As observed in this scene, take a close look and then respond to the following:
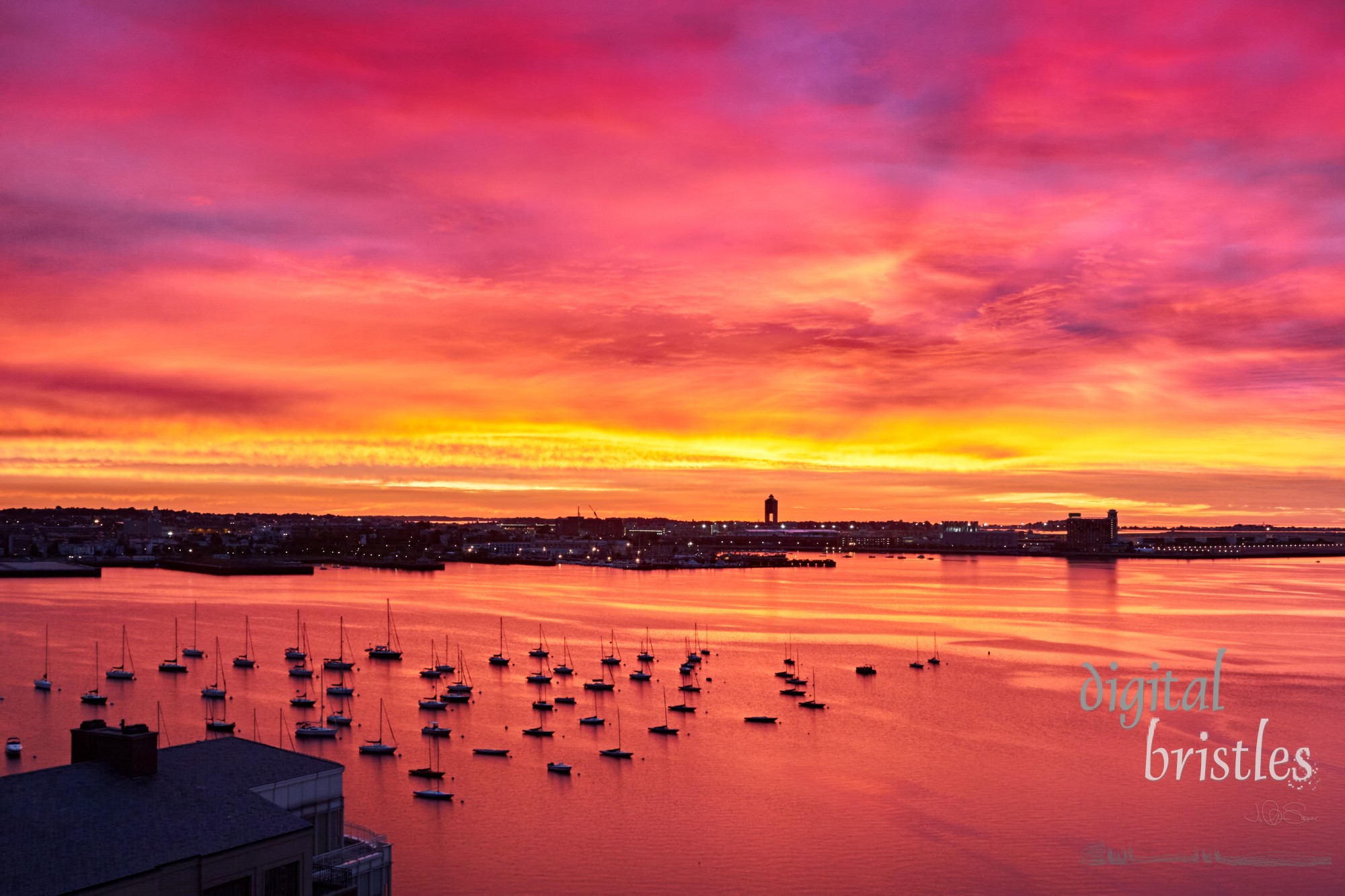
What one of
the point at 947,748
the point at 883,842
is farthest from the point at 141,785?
the point at 947,748

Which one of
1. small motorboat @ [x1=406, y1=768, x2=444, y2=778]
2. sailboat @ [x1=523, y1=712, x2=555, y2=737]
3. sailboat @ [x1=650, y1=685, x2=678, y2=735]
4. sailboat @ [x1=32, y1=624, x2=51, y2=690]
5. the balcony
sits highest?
the balcony

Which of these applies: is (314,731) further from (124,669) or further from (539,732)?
(124,669)

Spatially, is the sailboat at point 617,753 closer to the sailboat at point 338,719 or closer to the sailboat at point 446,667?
the sailboat at point 338,719

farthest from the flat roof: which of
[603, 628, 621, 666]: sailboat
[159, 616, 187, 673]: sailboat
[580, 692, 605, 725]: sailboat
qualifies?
[603, 628, 621, 666]: sailboat

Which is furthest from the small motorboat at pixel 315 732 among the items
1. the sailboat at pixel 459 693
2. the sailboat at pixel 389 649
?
the sailboat at pixel 389 649

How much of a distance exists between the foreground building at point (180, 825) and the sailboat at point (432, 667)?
134 ft

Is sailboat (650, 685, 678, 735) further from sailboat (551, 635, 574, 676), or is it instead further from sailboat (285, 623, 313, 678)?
sailboat (285, 623, 313, 678)

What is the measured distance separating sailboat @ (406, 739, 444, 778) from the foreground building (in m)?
19.7

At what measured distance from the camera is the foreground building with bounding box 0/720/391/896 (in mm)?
12047

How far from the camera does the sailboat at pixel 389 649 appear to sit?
208ft

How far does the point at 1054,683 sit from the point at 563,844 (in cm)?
3541
